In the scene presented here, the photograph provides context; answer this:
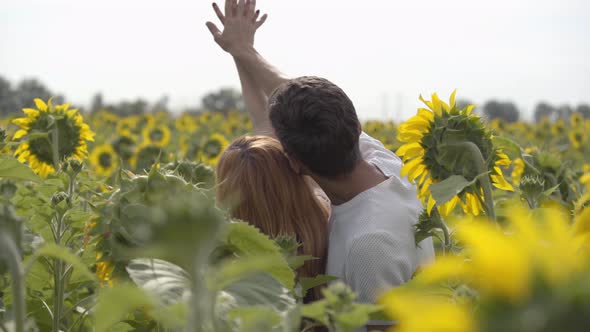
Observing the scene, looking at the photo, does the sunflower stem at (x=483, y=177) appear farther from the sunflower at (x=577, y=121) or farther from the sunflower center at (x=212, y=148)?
the sunflower at (x=577, y=121)

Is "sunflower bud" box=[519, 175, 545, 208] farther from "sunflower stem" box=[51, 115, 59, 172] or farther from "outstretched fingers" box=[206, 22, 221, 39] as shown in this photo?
"outstretched fingers" box=[206, 22, 221, 39]

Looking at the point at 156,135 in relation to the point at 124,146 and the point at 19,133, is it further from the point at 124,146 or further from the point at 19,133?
the point at 19,133

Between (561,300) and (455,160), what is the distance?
86cm

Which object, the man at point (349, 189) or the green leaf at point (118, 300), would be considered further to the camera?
the man at point (349, 189)

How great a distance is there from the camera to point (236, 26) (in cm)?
268

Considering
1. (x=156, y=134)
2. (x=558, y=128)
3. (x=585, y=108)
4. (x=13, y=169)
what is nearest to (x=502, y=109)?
(x=585, y=108)

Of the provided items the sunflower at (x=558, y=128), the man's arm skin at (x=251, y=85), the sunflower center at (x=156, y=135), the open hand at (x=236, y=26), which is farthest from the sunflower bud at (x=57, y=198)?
the sunflower at (x=558, y=128)

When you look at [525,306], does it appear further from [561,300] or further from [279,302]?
[279,302]

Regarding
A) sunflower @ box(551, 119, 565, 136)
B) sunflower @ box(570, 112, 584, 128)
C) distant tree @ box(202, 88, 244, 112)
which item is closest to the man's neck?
sunflower @ box(570, 112, 584, 128)

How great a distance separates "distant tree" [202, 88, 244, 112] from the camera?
17.1 m

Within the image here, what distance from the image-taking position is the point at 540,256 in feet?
1.21

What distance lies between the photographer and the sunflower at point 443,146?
3.96 feet

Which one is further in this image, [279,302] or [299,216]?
[299,216]

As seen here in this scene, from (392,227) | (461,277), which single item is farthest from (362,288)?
(461,277)
